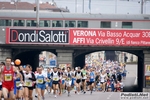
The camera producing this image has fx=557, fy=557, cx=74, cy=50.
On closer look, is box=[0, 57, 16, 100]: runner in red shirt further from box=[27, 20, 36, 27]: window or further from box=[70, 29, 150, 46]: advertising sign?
box=[27, 20, 36, 27]: window

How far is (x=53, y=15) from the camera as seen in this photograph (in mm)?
53594

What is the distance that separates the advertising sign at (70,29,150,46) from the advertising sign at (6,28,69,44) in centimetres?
82

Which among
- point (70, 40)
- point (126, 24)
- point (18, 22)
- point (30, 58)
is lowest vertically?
point (30, 58)

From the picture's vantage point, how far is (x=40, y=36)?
166ft

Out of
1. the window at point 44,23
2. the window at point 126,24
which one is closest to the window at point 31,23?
the window at point 44,23

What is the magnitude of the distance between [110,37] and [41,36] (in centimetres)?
629

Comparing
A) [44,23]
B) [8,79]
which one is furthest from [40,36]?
[8,79]

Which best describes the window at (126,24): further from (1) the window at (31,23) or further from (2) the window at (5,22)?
(2) the window at (5,22)

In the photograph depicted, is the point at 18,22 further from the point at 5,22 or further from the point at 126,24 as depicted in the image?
the point at 126,24

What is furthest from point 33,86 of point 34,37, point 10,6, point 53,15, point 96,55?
point 96,55

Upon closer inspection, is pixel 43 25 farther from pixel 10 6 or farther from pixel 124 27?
pixel 10 6

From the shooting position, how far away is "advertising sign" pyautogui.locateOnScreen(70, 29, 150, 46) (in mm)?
50656

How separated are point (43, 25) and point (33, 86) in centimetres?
3077

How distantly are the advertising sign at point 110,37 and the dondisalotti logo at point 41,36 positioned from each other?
2.68ft
